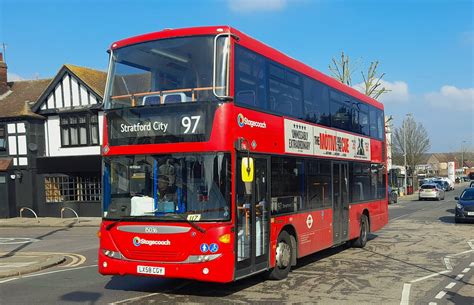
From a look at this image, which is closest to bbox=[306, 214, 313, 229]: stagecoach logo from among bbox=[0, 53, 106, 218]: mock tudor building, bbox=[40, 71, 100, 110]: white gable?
bbox=[0, 53, 106, 218]: mock tudor building

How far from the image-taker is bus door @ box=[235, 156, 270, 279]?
7.60 meters

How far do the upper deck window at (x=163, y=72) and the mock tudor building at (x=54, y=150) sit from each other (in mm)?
21075

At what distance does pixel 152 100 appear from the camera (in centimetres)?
786

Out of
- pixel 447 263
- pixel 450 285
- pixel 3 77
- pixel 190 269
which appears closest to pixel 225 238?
pixel 190 269

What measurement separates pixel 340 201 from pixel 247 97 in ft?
17.2

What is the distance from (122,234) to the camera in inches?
308

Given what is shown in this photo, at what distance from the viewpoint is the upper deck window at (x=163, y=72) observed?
7.61m

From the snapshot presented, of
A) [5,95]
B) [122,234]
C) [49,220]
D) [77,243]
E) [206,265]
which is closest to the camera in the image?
[206,265]

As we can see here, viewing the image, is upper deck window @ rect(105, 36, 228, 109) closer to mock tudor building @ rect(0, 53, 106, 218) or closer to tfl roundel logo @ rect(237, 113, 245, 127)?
tfl roundel logo @ rect(237, 113, 245, 127)

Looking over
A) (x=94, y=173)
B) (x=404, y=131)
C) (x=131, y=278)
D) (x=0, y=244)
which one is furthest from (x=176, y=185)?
(x=404, y=131)

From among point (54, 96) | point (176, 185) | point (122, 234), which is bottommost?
point (122, 234)

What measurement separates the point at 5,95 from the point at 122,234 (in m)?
30.2

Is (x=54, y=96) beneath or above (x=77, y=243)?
above

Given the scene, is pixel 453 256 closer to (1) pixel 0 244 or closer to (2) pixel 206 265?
(2) pixel 206 265
